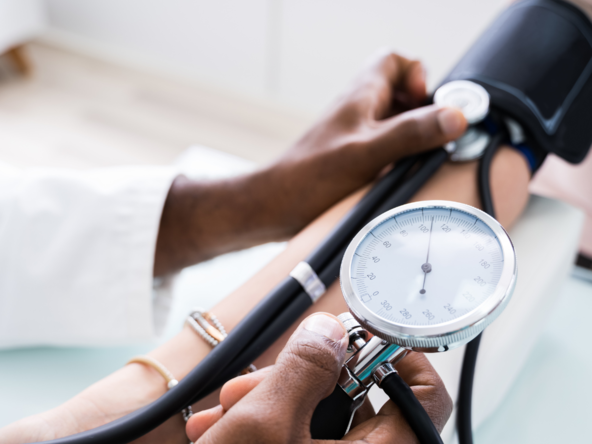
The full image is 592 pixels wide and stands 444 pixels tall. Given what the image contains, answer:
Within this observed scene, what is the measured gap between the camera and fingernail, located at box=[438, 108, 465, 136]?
658mm

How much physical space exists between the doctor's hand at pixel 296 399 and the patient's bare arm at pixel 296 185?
15.1 inches

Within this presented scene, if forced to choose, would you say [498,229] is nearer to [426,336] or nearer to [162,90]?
[426,336]

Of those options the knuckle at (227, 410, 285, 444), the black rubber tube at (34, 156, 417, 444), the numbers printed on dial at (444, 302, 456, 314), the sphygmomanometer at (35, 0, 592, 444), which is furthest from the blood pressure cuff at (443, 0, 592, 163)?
the knuckle at (227, 410, 285, 444)

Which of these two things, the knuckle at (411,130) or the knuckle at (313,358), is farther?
the knuckle at (411,130)

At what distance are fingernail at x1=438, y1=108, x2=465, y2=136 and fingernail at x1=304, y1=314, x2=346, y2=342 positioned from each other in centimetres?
36

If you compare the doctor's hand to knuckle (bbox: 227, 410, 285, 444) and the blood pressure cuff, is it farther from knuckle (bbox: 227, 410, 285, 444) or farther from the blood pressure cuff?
the blood pressure cuff

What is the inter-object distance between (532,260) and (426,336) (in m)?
0.41

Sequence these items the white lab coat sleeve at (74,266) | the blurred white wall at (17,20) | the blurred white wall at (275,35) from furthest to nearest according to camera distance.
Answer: the blurred white wall at (17,20)
the blurred white wall at (275,35)
the white lab coat sleeve at (74,266)

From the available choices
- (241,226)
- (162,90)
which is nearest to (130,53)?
(162,90)

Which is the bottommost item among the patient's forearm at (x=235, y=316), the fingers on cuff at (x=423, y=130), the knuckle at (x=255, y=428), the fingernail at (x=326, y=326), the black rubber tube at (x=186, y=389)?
the patient's forearm at (x=235, y=316)

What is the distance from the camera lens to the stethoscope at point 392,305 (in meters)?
0.37

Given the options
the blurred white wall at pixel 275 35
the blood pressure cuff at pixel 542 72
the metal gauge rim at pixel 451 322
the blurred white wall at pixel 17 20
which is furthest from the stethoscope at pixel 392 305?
the blurred white wall at pixel 17 20

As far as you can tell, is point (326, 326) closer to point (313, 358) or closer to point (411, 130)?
point (313, 358)

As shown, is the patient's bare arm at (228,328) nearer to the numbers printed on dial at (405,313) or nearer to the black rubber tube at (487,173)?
the black rubber tube at (487,173)
